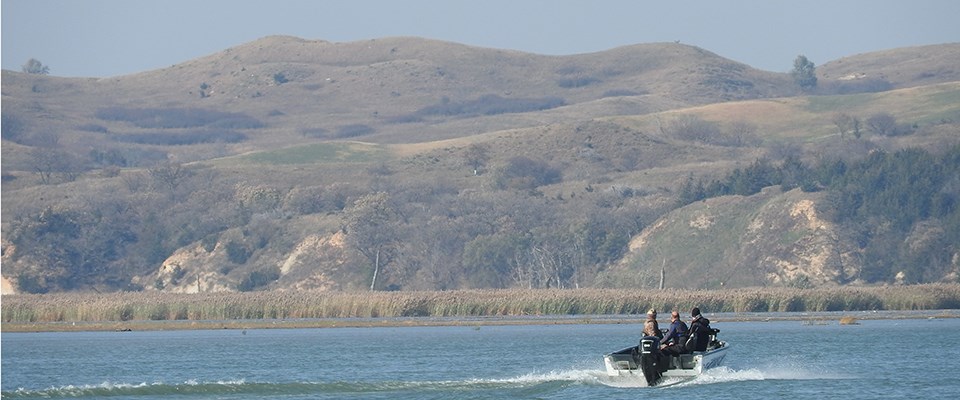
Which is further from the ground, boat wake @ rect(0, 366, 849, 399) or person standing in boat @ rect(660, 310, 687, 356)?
person standing in boat @ rect(660, 310, 687, 356)

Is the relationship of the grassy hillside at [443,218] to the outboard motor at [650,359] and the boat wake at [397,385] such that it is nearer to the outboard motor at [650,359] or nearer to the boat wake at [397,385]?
the boat wake at [397,385]

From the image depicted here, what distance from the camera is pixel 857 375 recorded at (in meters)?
50.2

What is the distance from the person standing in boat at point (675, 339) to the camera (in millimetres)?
46688

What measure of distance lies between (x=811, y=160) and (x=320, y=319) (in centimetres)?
8208

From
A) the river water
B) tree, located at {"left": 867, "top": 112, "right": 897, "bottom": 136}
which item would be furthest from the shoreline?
tree, located at {"left": 867, "top": 112, "right": 897, "bottom": 136}

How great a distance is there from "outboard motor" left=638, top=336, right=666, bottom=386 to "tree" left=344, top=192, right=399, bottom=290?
264 feet

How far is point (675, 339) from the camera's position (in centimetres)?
4747

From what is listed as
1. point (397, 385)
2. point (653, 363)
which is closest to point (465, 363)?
point (397, 385)

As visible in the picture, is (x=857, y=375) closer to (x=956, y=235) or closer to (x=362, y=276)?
(x=956, y=235)

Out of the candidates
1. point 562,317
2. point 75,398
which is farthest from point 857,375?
point 562,317

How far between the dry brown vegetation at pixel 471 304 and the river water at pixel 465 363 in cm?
670

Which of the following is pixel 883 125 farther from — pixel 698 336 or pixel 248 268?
pixel 698 336

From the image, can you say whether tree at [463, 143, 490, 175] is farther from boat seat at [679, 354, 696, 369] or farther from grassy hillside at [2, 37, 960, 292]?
boat seat at [679, 354, 696, 369]

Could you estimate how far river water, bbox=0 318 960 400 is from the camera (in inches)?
1870
